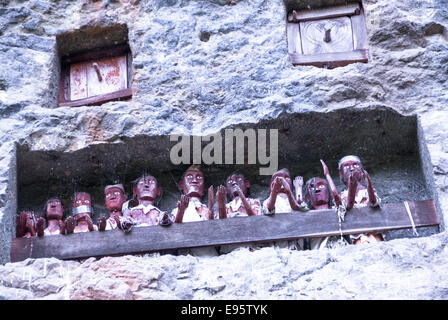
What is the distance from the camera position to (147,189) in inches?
246

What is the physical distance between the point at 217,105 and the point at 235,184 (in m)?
0.60

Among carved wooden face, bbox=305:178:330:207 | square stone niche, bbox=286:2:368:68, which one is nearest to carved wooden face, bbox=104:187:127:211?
carved wooden face, bbox=305:178:330:207

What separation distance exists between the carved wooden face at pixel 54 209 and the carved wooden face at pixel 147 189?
0.53 m

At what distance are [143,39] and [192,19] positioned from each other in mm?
410

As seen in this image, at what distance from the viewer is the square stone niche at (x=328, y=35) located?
676cm

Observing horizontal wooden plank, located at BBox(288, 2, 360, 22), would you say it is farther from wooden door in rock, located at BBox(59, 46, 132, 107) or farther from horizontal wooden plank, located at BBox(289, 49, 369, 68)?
wooden door in rock, located at BBox(59, 46, 132, 107)

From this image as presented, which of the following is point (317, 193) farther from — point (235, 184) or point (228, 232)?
point (228, 232)

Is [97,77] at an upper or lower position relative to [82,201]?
upper

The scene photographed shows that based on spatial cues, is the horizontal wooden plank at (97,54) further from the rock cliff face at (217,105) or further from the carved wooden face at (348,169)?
the carved wooden face at (348,169)

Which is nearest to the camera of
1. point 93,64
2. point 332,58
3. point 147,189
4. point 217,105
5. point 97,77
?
point 147,189

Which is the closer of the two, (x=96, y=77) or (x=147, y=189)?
(x=147, y=189)

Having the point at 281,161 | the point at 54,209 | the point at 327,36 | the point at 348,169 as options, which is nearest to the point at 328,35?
the point at 327,36
